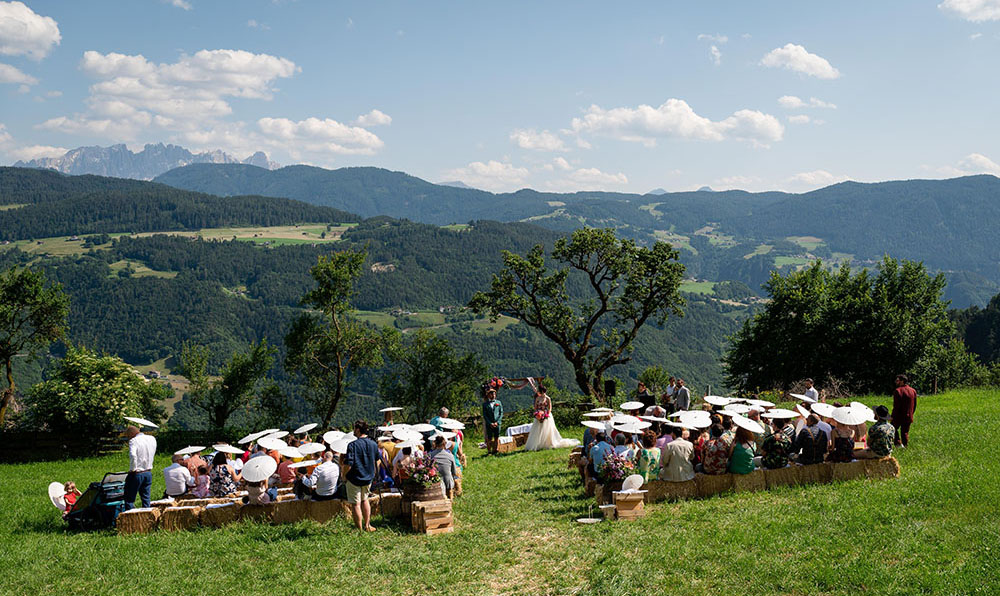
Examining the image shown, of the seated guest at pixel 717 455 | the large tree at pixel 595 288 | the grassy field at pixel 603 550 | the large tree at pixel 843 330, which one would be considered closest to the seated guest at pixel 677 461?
the seated guest at pixel 717 455

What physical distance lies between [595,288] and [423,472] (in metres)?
23.6

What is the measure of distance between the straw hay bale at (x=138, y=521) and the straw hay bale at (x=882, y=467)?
13.7m

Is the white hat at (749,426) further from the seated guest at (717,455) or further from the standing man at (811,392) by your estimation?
the standing man at (811,392)

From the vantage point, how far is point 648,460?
1251cm

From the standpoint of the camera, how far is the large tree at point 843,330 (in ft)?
114

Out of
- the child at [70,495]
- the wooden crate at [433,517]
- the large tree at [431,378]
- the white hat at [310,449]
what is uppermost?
the white hat at [310,449]

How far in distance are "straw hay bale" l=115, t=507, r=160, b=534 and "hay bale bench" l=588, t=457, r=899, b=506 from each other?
848 cm

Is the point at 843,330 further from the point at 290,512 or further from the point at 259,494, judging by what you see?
the point at 259,494

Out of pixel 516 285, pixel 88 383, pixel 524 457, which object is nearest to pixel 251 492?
pixel 524 457

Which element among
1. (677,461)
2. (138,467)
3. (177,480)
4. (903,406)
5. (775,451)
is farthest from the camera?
(903,406)

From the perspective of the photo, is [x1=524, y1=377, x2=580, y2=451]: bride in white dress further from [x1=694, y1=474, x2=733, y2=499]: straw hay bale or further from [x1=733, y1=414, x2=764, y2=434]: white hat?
[x1=733, y1=414, x2=764, y2=434]: white hat

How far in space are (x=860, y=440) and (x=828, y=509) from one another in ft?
12.6

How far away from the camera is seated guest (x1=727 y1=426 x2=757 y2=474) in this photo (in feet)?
40.7

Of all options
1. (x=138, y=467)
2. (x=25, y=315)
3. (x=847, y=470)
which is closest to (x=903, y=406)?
(x=847, y=470)
